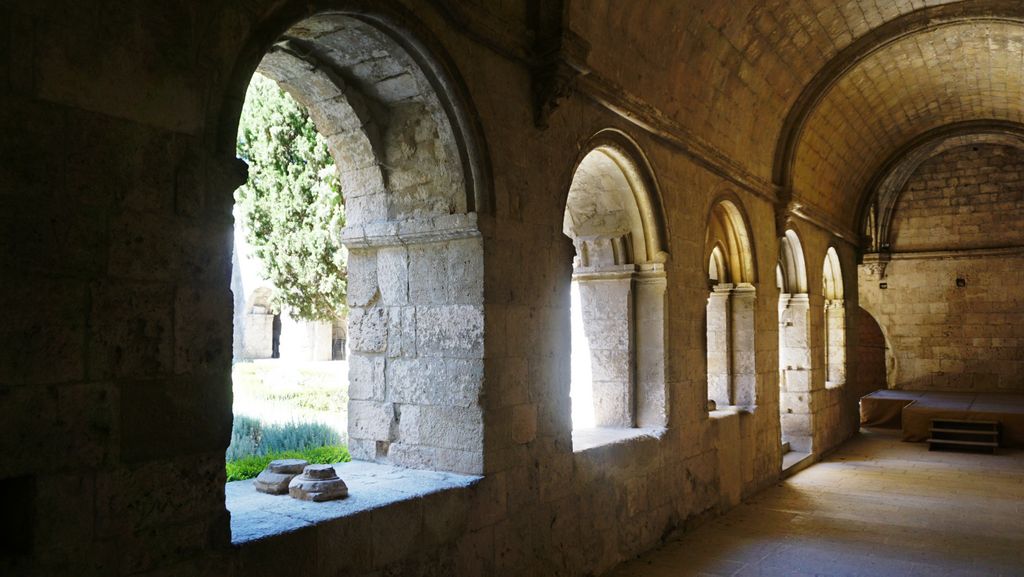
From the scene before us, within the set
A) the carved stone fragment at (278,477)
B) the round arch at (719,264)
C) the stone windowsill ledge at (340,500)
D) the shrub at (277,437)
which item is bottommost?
the shrub at (277,437)

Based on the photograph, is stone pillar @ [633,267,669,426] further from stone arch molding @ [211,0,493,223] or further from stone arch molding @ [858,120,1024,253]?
stone arch molding @ [858,120,1024,253]

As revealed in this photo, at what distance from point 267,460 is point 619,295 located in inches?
110

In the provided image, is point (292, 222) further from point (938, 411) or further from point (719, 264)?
point (938, 411)

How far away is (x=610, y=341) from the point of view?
5.73m

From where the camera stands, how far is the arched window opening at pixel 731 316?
7.44m

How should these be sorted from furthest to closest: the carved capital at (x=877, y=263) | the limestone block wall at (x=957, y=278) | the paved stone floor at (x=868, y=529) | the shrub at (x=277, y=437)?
the carved capital at (x=877, y=263)
the limestone block wall at (x=957, y=278)
the shrub at (x=277, y=437)
the paved stone floor at (x=868, y=529)

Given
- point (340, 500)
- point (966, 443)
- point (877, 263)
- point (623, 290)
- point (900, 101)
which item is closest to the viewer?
point (340, 500)

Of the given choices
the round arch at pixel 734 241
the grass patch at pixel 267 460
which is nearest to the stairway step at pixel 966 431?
the round arch at pixel 734 241

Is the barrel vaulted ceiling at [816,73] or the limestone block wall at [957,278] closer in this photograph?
the barrel vaulted ceiling at [816,73]

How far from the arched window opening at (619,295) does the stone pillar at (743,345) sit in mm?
2230

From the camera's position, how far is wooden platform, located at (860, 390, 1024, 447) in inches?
409

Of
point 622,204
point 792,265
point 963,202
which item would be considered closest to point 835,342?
point 792,265

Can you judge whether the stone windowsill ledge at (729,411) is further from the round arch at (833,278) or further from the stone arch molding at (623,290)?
the round arch at (833,278)

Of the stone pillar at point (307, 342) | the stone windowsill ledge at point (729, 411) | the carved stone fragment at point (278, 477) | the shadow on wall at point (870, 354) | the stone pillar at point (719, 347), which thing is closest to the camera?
the carved stone fragment at point (278, 477)
